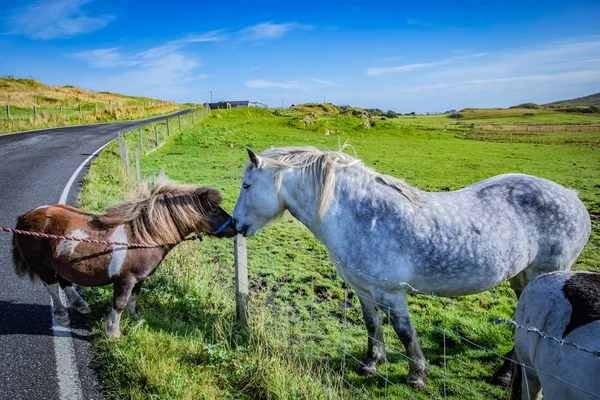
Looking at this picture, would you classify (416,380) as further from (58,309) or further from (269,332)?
(58,309)

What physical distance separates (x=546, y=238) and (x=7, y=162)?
1493 cm

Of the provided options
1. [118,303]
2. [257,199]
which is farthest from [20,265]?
[257,199]

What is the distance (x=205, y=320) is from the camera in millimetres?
4387

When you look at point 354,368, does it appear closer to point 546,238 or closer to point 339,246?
point 339,246

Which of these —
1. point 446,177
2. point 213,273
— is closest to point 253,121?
point 446,177

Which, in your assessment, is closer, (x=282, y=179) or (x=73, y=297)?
(x=282, y=179)

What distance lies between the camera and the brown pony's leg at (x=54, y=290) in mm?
4082

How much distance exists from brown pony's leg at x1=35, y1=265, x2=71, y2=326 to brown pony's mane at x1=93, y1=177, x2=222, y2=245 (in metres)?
0.78

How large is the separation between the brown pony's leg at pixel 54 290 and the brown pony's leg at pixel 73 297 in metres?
0.13

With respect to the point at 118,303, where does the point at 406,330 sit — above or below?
below

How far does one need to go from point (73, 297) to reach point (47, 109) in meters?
36.3

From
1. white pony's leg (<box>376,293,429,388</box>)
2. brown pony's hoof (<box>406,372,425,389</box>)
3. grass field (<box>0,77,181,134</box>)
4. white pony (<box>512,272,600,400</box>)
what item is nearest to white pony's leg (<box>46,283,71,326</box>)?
white pony's leg (<box>376,293,429,388</box>)

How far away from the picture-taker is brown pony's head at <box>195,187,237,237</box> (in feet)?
13.9

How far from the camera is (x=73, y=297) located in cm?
432
